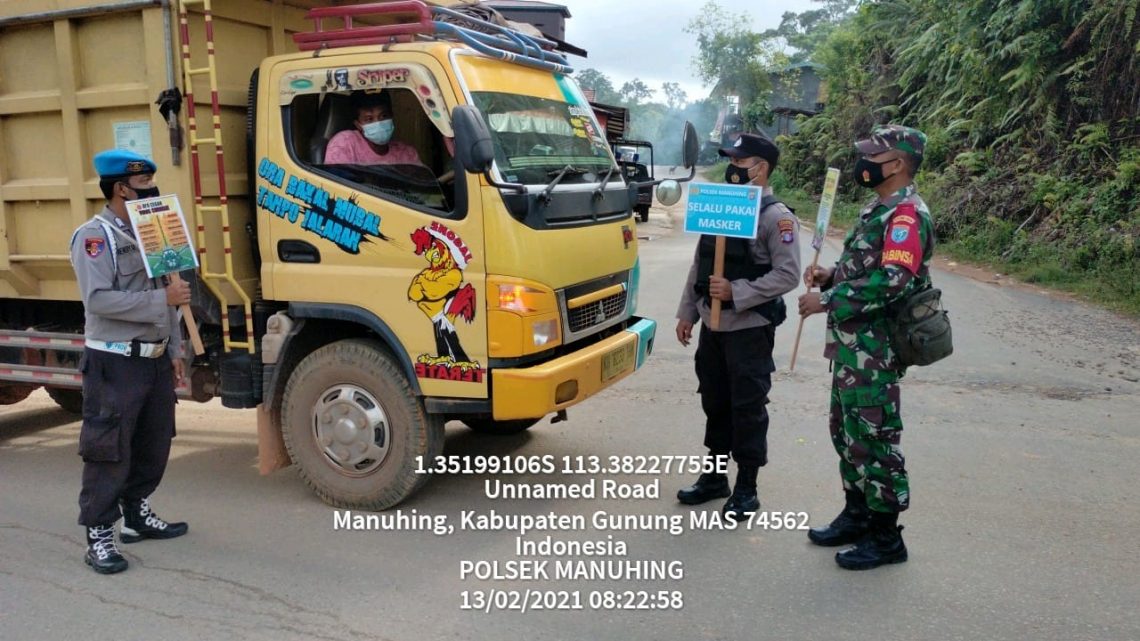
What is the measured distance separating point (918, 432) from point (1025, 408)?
42.3 inches

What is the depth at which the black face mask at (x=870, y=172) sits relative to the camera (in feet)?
12.0

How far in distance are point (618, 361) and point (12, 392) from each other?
14.3ft

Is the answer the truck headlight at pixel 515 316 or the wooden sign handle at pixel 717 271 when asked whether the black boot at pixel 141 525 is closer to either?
the truck headlight at pixel 515 316

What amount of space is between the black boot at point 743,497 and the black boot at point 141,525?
8.84 ft

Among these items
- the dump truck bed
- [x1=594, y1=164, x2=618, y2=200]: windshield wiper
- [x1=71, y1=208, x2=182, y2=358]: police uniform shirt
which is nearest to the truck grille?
[x1=594, y1=164, x2=618, y2=200]: windshield wiper

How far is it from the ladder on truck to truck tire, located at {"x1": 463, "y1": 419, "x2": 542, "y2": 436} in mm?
1571

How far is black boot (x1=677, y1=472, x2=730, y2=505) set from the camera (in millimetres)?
4477

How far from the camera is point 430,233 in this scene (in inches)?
160

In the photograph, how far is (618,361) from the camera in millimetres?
4574

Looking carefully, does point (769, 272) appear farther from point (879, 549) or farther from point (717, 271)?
point (879, 549)

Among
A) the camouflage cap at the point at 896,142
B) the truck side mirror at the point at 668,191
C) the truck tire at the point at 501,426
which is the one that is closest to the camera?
the camouflage cap at the point at 896,142

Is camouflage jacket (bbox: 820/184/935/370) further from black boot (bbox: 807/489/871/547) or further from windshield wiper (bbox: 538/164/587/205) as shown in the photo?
windshield wiper (bbox: 538/164/587/205)

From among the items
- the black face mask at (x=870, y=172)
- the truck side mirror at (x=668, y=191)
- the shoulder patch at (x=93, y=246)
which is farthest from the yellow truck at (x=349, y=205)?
the black face mask at (x=870, y=172)

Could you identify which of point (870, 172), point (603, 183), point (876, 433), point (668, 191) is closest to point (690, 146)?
point (668, 191)
